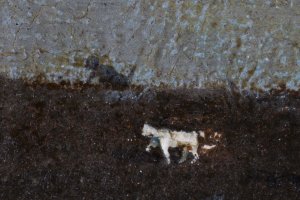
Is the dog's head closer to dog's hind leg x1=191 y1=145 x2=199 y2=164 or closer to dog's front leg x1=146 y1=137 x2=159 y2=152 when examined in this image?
dog's front leg x1=146 y1=137 x2=159 y2=152

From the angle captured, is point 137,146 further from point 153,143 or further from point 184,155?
point 184,155

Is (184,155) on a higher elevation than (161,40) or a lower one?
lower

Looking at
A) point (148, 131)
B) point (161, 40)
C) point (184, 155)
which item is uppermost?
point (161, 40)

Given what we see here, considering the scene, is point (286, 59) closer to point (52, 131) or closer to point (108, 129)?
point (108, 129)

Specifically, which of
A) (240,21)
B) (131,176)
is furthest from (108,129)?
(240,21)

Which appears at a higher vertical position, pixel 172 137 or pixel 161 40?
pixel 161 40

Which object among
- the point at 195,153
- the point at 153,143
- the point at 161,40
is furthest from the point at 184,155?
the point at 161,40

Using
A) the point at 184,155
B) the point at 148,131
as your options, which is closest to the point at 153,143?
the point at 148,131

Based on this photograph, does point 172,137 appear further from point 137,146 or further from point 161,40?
point 161,40
